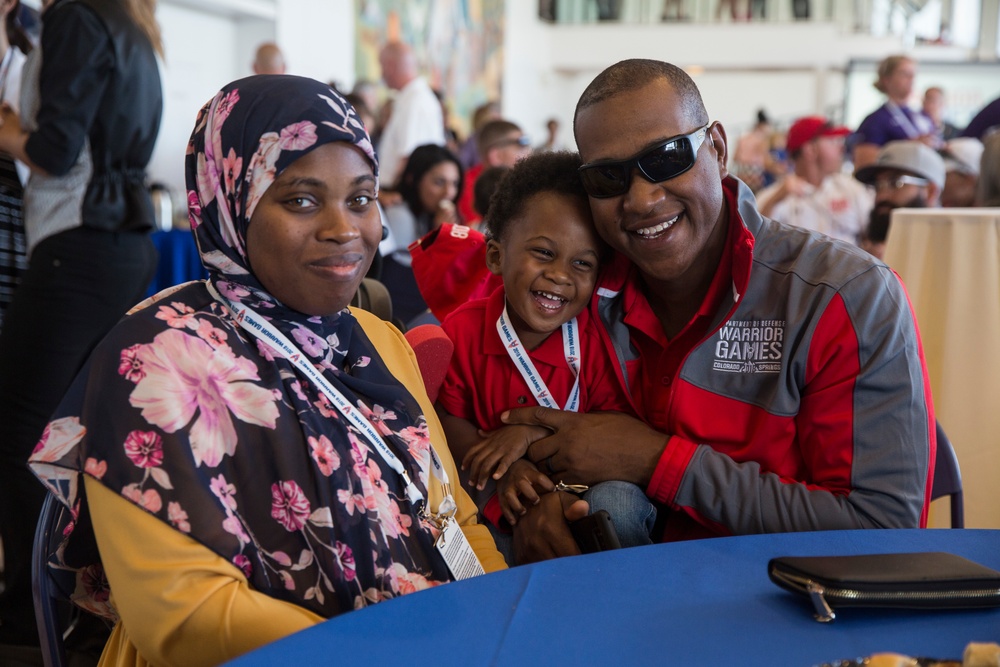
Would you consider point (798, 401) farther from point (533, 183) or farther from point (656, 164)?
point (533, 183)

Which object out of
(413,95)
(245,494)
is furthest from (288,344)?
(413,95)

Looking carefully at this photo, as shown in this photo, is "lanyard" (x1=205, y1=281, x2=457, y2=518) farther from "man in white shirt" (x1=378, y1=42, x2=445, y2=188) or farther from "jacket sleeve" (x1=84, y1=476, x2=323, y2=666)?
"man in white shirt" (x1=378, y1=42, x2=445, y2=188)

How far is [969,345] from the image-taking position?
294cm

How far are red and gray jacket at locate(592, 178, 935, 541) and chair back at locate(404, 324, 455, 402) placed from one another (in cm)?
46

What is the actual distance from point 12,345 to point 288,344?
1477 millimetres

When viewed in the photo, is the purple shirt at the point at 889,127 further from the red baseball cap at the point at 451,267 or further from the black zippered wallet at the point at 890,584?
the black zippered wallet at the point at 890,584

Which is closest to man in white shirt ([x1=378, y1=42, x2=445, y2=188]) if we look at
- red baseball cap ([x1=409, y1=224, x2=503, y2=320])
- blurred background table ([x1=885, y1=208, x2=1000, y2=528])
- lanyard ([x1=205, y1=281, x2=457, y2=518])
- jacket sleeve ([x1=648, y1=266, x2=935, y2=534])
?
red baseball cap ([x1=409, y1=224, x2=503, y2=320])

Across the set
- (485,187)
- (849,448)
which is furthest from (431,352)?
(485,187)

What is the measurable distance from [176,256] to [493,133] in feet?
8.49

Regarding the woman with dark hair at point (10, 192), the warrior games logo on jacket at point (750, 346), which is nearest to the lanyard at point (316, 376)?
the warrior games logo on jacket at point (750, 346)

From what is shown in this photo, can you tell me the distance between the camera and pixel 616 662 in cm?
97

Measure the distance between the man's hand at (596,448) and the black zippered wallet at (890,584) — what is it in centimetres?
70

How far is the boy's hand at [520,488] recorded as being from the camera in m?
1.87

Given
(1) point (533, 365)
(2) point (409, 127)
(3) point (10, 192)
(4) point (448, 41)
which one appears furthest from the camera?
(4) point (448, 41)
